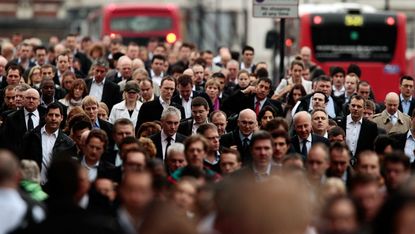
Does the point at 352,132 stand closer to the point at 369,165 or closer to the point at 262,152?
the point at 262,152

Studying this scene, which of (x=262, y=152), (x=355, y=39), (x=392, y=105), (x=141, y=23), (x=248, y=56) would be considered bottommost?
(x=141, y=23)

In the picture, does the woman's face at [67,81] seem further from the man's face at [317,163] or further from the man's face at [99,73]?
the man's face at [317,163]

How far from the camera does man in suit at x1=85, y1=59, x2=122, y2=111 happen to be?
27125 mm

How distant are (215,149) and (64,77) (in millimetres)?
8399

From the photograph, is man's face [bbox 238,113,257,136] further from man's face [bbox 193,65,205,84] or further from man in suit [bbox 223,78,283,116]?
man's face [bbox 193,65,205,84]

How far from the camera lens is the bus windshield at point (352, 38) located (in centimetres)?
4206

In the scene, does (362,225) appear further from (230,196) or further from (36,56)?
(36,56)

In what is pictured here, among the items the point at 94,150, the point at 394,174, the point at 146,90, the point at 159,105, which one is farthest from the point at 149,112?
the point at 394,174

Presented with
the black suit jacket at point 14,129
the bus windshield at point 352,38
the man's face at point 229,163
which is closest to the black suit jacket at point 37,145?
the black suit jacket at point 14,129

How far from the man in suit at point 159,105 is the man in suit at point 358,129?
2.15 metres

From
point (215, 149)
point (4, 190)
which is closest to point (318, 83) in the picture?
Answer: point (215, 149)

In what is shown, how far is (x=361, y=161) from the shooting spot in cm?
1714

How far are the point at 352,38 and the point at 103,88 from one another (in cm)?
1592

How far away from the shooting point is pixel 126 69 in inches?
1152
